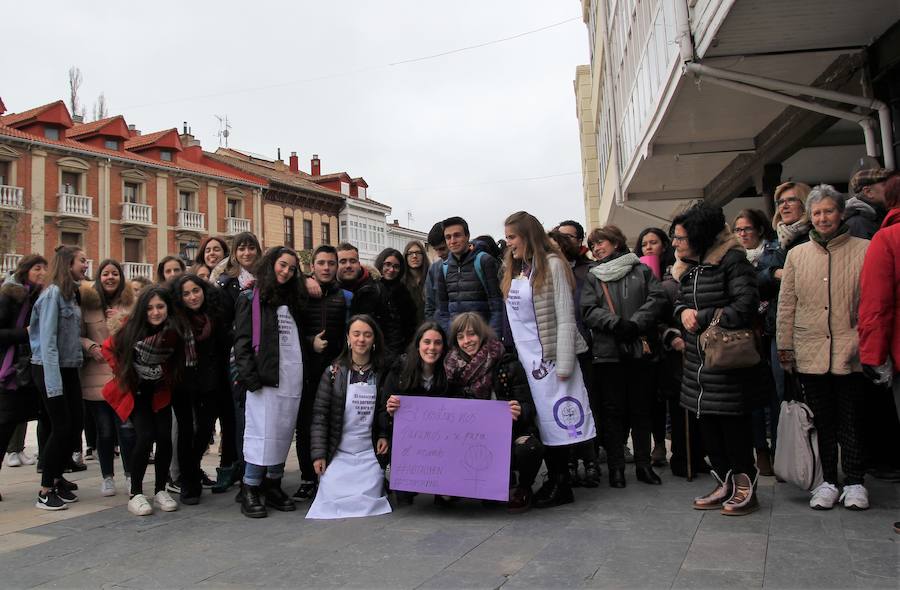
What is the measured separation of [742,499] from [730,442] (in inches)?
13.3

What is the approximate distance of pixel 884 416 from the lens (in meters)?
5.00

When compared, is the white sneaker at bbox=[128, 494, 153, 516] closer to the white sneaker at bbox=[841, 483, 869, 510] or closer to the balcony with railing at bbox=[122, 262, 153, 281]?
the white sneaker at bbox=[841, 483, 869, 510]

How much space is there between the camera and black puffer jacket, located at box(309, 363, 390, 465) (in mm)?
4934

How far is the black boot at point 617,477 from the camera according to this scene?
5.12m

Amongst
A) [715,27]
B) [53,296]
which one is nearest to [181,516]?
[53,296]

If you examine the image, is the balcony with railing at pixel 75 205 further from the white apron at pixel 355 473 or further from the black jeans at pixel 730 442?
the black jeans at pixel 730 442

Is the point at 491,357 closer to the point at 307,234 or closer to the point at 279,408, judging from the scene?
the point at 279,408

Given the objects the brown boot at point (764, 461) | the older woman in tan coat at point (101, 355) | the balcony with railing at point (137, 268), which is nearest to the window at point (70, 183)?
the balcony with railing at point (137, 268)

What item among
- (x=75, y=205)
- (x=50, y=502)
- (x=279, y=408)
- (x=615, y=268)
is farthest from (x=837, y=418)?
(x=75, y=205)

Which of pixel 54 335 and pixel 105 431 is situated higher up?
pixel 54 335

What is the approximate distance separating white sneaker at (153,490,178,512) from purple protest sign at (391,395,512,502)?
161 centimetres

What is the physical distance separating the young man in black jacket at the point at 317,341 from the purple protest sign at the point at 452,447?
2.84 feet

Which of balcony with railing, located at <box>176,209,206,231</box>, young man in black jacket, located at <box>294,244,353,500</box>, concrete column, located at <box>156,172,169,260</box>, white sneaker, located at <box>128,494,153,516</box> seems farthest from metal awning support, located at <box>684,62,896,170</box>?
balcony with railing, located at <box>176,209,206,231</box>

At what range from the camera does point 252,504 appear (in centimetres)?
479
